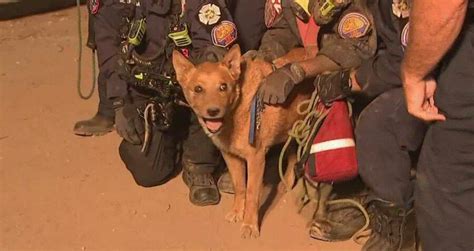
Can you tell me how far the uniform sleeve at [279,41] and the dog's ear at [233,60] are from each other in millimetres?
315

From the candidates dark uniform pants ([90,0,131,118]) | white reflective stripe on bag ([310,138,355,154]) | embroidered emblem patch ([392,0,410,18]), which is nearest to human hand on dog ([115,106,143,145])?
dark uniform pants ([90,0,131,118])

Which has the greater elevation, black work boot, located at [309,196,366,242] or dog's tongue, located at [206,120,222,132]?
dog's tongue, located at [206,120,222,132]

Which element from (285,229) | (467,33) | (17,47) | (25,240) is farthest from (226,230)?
(17,47)

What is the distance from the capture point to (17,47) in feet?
17.1

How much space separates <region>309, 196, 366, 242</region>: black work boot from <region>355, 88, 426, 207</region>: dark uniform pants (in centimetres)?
34

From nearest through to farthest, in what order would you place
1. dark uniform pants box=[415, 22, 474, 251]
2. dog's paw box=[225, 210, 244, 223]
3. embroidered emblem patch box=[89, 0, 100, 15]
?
dark uniform pants box=[415, 22, 474, 251], dog's paw box=[225, 210, 244, 223], embroidered emblem patch box=[89, 0, 100, 15]

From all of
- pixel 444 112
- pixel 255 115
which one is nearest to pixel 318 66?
pixel 255 115

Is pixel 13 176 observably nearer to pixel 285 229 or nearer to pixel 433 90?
pixel 285 229

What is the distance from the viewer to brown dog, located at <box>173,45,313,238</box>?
311 centimetres

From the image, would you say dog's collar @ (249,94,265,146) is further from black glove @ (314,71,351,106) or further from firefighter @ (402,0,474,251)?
firefighter @ (402,0,474,251)

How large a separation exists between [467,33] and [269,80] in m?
1.01

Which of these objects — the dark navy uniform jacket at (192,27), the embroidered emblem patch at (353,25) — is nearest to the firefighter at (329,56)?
the embroidered emblem patch at (353,25)

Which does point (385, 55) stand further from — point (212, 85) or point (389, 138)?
point (212, 85)

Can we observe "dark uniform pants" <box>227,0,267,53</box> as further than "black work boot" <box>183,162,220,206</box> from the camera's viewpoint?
Yes
